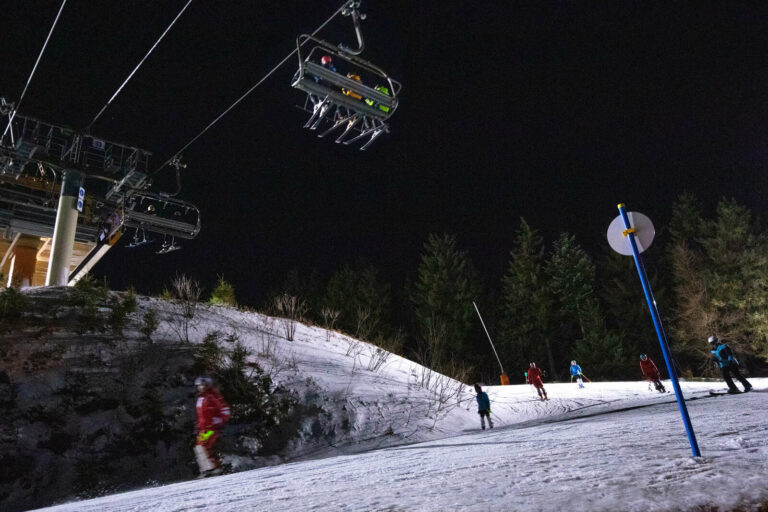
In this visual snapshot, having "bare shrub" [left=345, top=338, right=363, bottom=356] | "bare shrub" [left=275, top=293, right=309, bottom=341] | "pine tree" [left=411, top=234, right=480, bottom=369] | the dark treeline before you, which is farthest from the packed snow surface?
"pine tree" [left=411, top=234, right=480, bottom=369]

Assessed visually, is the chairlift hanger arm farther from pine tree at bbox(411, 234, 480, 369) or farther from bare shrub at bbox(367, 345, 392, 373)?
pine tree at bbox(411, 234, 480, 369)

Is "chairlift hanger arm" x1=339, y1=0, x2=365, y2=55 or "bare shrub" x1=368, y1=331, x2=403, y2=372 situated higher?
"chairlift hanger arm" x1=339, y1=0, x2=365, y2=55

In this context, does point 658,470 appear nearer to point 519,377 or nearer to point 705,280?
point 519,377

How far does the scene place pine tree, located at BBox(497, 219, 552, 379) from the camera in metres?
40.2

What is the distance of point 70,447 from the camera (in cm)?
852

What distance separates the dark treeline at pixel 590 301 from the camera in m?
35.0

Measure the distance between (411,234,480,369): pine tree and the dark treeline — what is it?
11 cm

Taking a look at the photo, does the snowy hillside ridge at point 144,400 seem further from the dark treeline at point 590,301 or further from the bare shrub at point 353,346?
the dark treeline at point 590,301

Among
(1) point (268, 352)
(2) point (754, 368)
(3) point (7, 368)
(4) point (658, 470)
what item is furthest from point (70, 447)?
(2) point (754, 368)

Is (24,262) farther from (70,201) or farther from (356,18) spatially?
(356,18)

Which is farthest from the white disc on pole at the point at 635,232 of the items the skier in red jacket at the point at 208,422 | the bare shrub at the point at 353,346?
the bare shrub at the point at 353,346

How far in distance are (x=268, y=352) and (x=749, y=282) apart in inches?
1512

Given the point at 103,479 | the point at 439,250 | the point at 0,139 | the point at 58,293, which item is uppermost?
the point at 439,250

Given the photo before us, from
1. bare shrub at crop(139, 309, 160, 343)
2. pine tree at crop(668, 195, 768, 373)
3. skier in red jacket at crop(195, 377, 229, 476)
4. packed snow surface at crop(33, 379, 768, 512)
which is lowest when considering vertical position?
packed snow surface at crop(33, 379, 768, 512)
